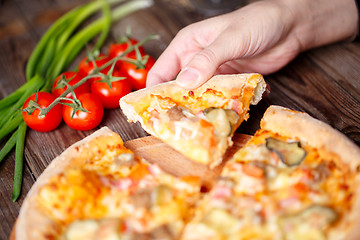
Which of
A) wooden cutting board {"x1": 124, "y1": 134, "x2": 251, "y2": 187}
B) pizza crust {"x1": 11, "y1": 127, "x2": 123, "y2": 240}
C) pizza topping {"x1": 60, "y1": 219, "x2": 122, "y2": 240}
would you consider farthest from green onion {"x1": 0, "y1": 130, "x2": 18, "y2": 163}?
pizza topping {"x1": 60, "y1": 219, "x2": 122, "y2": 240}

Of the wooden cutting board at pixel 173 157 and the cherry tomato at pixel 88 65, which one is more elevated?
the cherry tomato at pixel 88 65

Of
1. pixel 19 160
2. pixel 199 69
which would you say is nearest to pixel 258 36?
pixel 199 69

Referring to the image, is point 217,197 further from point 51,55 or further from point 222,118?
point 51,55

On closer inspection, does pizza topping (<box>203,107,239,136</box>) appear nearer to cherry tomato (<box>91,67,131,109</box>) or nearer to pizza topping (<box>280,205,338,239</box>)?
pizza topping (<box>280,205,338,239</box>)

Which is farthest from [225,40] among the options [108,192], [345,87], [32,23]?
[32,23]

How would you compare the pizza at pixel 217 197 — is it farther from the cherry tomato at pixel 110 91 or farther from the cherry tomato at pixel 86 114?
the cherry tomato at pixel 110 91

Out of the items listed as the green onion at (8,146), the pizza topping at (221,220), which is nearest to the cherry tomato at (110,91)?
the green onion at (8,146)
